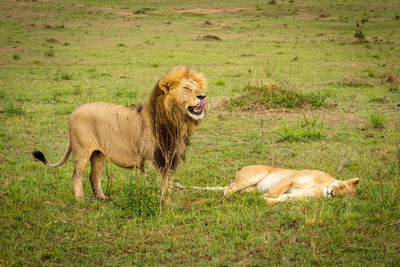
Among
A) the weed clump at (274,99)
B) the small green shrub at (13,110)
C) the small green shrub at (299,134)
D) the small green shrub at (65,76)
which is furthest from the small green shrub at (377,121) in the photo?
the small green shrub at (65,76)

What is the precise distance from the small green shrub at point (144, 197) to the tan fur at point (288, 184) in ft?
3.69

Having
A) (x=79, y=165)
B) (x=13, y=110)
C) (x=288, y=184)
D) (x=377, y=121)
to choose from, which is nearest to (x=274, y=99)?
(x=377, y=121)

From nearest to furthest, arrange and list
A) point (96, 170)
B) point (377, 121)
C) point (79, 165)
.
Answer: point (79, 165), point (96, 170), point (377, 121)

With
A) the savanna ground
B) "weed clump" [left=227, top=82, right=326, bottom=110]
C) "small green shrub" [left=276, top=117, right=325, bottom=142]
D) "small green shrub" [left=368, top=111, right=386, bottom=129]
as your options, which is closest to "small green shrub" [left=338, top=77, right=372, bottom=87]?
the savanna ground

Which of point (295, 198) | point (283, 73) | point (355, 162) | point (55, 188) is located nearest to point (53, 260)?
point (55, 188)

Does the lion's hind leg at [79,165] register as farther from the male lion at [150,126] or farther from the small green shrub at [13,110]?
the small green shrub at [13,110]

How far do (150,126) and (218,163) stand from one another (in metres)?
2.26

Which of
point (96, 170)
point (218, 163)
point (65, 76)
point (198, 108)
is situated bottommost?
point (218, 163)

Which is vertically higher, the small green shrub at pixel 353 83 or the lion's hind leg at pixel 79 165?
the lion's hind leg at pixel 79 165

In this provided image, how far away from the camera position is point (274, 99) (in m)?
10.7

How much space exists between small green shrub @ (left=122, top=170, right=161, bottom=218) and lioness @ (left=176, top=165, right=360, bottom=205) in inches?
42.8

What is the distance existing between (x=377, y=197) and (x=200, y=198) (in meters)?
2.11

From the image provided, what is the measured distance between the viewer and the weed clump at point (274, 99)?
34.8 feet

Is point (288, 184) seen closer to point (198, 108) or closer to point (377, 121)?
point (198, 108)
